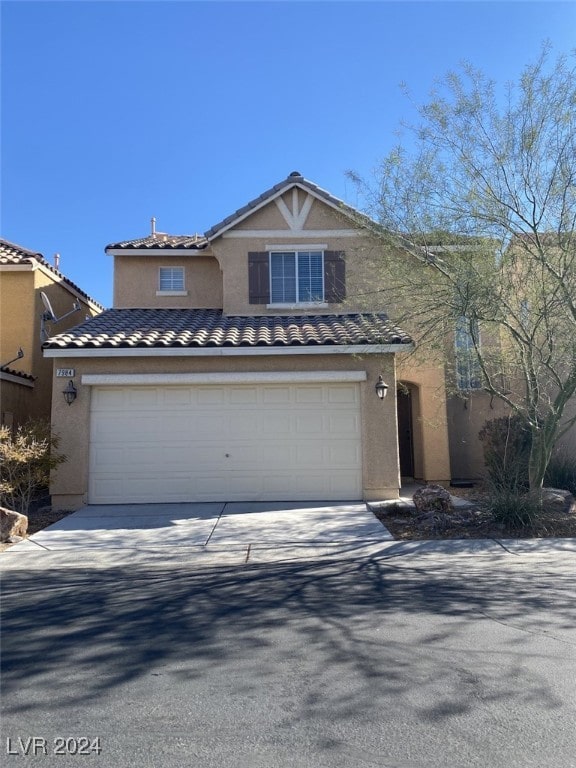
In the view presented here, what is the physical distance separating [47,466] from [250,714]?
26.5 ft

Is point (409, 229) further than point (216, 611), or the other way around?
point (409, 229)

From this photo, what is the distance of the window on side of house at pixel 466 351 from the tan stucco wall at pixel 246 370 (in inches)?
55.8

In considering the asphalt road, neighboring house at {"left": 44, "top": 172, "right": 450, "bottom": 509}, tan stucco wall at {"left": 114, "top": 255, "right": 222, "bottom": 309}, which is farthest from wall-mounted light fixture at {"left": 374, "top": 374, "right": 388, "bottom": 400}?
tan stucco wall at {"left": 114, "top": 255, "right": 222, "bottom": 309}

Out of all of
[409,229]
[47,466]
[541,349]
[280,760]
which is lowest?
[280,760]

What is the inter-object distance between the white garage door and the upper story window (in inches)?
137

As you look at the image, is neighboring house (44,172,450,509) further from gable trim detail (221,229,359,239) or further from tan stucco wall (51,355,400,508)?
gable trim detail (221,229,359,239)

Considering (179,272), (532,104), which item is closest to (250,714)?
(532,104)

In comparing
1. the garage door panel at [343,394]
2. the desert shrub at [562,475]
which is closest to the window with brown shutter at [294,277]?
the garage door panel at [343,394]

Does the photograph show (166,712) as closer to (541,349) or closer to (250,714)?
(250,714)

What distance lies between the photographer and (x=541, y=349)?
9.18 m

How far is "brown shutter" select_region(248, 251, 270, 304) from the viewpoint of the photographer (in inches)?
562

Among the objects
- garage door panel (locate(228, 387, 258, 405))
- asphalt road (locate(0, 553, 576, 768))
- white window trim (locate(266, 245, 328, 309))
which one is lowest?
asphalt road (locate(0, 553, 576, 768))

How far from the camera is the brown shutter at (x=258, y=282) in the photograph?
46.8 feet

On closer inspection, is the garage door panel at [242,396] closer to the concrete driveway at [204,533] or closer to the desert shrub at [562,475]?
the concrete driveway at [204,533]
